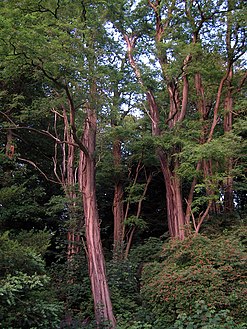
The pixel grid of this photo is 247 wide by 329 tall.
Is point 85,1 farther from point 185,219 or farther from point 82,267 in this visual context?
point 82,267

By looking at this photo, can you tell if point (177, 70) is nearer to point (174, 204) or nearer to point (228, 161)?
point (228, 161)

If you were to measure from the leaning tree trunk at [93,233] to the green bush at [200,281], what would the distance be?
0.91 m

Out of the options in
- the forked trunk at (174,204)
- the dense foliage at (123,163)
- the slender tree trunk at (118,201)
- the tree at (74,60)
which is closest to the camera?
the dense foliage at (123,163)

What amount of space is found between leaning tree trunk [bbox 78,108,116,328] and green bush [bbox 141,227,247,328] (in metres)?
0.91

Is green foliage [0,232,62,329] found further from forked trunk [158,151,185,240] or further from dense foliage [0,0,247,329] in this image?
forked trunk [158,151,185,240]

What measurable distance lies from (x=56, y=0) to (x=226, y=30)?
5.47m

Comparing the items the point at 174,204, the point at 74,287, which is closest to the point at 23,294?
the point at 74,287

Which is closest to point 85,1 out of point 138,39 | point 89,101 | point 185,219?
point 89,101

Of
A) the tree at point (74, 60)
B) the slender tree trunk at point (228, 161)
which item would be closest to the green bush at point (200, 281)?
the tree at point (74, 60)

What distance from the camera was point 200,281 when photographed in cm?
629

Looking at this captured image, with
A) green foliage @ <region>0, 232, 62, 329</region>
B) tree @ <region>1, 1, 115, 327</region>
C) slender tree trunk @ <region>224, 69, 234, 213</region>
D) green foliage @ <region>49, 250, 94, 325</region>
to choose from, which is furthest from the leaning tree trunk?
Answer: slender tree trunk @ <region>224, 69, 234, 213</region>

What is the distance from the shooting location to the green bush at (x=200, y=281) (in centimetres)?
604

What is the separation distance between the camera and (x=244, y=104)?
9.54 metres

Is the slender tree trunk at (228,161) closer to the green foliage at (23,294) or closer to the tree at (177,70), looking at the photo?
the tree at (177,70)
